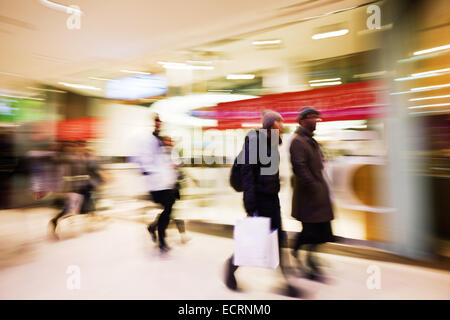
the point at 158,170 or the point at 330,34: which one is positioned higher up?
the point at 330,34

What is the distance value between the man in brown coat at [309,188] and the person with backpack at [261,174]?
0.67 ft

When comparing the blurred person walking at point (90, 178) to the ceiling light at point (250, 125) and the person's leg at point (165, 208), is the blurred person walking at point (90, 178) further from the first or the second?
the ceiling light at point (250, 125)

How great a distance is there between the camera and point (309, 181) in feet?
7.15

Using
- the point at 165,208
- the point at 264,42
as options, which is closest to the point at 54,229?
the point at 165,208

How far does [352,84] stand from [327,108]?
15.0 inches

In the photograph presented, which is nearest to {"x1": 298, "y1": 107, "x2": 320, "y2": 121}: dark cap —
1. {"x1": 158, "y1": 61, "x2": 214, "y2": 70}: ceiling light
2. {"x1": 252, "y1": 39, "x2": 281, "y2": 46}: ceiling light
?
{"x1": 252, "y1": 39, "x2": 281, "y2": 46}: ceiling light

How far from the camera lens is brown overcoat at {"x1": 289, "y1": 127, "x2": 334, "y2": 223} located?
7.20 feet

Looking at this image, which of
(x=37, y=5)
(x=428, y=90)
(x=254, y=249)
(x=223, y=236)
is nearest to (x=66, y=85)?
(x=37, y=5)

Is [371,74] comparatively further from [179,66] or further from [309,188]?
[179,66]

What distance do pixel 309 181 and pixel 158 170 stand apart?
1523 mm

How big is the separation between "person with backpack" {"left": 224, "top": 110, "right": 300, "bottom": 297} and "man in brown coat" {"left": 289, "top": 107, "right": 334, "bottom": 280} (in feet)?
0.67

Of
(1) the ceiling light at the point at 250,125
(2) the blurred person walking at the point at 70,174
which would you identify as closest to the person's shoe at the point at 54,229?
(2) the blurred person walking at the point at 70,174
